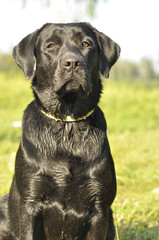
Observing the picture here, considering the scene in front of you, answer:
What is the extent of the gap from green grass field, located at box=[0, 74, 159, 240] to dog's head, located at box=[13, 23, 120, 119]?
3.34 ft

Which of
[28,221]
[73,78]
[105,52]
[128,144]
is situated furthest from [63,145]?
[128,144]

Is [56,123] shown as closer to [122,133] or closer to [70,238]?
[70,238]

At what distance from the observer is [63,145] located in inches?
120

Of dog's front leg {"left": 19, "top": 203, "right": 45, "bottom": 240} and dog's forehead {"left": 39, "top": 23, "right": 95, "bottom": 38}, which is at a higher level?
dog's forehead {"left": 39, "top": 23, "right": 95, "bottom": 38}

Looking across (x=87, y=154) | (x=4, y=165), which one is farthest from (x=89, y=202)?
(x=4, y=165)

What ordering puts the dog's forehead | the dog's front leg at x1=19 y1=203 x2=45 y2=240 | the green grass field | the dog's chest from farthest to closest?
the green grass field, the dog's forehead, the dog's chest, the dog's front leg at x1=19 y1=203 x2=45 y2=240

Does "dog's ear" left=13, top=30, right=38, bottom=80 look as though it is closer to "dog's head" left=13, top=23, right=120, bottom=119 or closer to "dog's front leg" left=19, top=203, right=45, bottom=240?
"dog's head" left=13, top=23, right=120, bottom=119

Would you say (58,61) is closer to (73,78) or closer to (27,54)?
(73,78)

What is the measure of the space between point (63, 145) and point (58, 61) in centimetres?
68

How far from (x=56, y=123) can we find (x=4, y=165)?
134 inches

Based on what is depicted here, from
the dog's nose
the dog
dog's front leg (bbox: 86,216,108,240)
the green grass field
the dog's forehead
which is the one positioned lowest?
the green grass field

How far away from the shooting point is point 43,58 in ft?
10.4

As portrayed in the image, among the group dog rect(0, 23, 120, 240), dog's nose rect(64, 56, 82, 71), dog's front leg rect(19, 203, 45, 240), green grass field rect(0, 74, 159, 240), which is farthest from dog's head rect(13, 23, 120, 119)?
green grass field rect(0, 74, 159, 240)

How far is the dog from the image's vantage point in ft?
9.40
